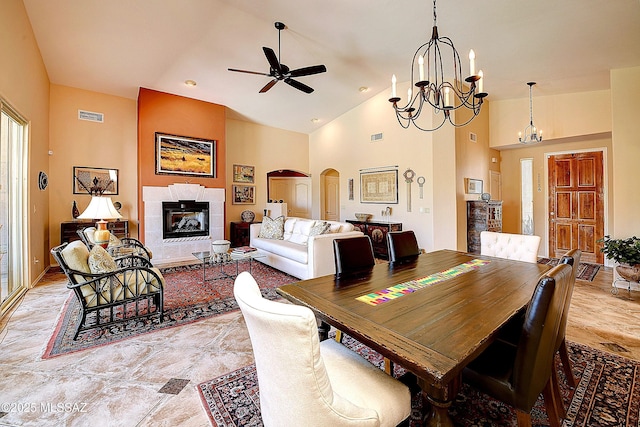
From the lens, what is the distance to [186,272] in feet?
15.7

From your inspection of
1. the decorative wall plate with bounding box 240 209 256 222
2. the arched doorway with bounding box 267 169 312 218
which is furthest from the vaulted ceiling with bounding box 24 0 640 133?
the arched doorway with bounding box 267 169 312 218

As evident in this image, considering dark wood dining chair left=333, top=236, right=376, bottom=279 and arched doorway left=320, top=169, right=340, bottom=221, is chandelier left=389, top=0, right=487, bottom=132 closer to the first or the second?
dark wood dining chair left=333, top=236, right=376, bottom=279

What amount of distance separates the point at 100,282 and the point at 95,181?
406 centimetres

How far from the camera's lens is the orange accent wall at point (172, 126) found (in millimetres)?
5484

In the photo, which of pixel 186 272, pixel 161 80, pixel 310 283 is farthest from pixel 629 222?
pixel 161 80

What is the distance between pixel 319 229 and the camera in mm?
4484

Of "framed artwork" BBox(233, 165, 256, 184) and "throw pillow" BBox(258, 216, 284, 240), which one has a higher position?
"framed artwork" BBox(233, 165, 256, 184)

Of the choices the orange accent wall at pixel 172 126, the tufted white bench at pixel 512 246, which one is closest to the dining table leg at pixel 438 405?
the tufted white bench at pixel 512 246

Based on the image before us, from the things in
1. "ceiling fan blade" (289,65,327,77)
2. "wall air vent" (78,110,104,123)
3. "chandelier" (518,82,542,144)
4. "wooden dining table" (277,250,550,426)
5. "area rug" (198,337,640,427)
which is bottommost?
"area rug" (198,337,640,427)

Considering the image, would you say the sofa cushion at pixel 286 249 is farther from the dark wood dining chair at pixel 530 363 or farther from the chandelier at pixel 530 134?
the chandelier at pixel 530 134

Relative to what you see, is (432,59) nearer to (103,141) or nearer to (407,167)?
(407,167)

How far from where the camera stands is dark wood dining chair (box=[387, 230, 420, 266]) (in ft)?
8.43

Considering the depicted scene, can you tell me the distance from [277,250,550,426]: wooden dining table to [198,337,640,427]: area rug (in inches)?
21.3

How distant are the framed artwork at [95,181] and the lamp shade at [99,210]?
242cm
